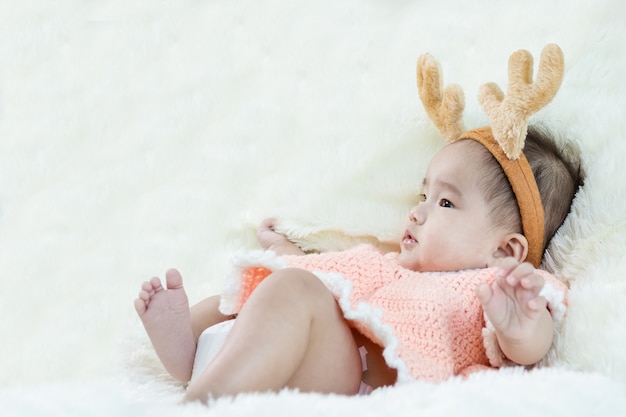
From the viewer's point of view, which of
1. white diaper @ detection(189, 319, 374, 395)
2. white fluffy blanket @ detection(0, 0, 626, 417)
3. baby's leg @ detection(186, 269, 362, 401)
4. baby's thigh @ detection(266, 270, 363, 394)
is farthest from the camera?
white fluffy blanket @ detection(0, 0, 626, 417)

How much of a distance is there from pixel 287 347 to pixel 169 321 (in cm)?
29

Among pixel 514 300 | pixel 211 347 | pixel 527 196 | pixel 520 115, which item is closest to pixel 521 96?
pixel 520 115

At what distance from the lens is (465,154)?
4.69 ft

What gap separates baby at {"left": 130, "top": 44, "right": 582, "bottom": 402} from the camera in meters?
1.06

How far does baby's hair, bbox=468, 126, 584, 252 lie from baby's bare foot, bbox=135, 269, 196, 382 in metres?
0.53

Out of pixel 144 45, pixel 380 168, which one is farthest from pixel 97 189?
pixel 380 168

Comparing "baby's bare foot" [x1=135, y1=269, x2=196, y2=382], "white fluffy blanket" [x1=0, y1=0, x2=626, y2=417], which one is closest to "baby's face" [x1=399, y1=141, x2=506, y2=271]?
"white fluffy blanket" [x1=0, y1=0, x2=626, y2=417]

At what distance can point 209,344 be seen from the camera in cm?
126

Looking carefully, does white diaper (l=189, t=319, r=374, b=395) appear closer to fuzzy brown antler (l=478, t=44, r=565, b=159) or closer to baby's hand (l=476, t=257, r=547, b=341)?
baby's hand (l=476, t=257, r=547, b=341)

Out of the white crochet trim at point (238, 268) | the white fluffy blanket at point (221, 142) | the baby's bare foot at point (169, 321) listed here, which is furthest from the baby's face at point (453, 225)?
the baby's bare foot at point (169, 321)

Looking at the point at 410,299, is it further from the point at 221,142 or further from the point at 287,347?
the point at 221,142

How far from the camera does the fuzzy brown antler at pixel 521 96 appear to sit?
133 cm

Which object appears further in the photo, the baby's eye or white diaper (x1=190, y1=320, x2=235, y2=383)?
the baby's eye

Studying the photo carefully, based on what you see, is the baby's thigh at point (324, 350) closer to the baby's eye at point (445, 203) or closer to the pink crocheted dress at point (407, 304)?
the pink crocheted dress at point (407, 304)
